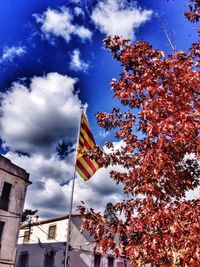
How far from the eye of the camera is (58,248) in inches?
1176

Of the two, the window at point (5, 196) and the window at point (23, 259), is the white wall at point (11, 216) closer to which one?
the window at point (5, 196)

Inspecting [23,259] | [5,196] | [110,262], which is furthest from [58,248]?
[5,196]

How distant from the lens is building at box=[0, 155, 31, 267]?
73.0 ft

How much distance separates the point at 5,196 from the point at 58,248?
10.2 m

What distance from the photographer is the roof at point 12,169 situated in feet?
75.7

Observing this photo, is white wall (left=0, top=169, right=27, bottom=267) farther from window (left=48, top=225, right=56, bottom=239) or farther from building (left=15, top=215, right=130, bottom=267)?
window (left=48, top=225, right=56, bottom=239)

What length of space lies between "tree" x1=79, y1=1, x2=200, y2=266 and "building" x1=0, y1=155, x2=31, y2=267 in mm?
19072

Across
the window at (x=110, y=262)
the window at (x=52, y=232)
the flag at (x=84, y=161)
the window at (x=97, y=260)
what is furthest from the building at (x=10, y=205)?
the flag at (x=84, y=161)

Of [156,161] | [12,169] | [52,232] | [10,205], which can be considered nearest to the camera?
[156,161]

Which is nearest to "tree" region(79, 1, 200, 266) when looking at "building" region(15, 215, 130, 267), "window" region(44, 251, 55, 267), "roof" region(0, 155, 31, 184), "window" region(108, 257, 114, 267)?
"roof" region(0, 155, 31, 184)

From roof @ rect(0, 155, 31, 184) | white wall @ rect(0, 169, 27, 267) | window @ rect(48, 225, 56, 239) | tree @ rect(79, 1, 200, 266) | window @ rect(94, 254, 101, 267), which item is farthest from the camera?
window @ rect(48, 225, 56, 239)

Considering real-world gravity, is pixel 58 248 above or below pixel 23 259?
above

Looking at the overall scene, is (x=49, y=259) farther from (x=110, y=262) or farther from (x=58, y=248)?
(x=110, y=262)

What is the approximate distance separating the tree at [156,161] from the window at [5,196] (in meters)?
19.2
